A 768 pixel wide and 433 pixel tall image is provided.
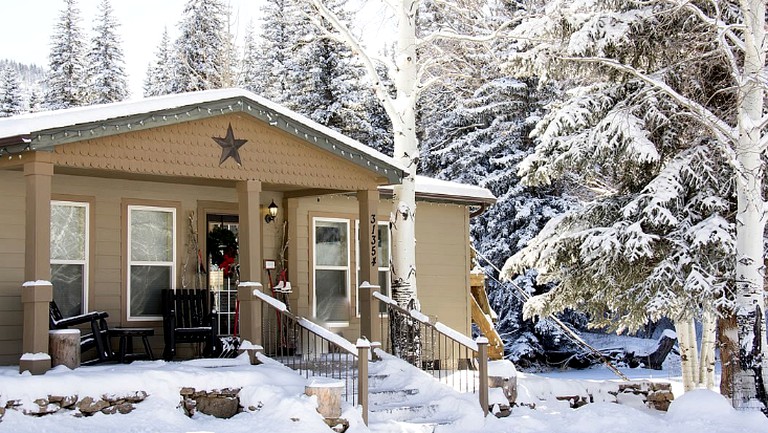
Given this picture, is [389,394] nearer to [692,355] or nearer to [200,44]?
[692,355]

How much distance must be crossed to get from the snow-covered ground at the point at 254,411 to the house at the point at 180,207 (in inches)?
27.6

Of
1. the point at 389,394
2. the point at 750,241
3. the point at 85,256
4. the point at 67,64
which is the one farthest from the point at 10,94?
the point at 750,241

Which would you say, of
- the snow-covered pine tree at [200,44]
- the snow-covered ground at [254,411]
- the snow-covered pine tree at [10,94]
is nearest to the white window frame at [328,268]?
the snow-covered ground at [254,411]

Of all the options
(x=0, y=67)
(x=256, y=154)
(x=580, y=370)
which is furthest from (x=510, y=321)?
(x=0, y=67)

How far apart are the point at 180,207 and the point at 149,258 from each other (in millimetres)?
851

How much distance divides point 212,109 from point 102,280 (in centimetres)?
294

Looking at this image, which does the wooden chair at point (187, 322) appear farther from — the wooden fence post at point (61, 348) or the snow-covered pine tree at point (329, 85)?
the snow-covered pine tree at point (329, 85)

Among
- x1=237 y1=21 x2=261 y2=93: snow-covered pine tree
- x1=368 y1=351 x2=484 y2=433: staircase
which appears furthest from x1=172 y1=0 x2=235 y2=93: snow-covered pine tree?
x1=368 y1=351 x2=484 y2=433: staircase

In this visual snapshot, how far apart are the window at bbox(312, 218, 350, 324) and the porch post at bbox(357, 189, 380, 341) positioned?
1.58 meters

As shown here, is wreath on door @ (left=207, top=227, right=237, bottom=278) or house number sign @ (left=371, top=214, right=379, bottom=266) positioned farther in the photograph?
wreath on door @ (left=207, top=227, right=237, bottom=278)

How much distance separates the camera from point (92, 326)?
11.0m

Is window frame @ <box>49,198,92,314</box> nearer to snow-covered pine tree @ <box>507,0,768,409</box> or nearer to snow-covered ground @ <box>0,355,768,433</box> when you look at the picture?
snow-covered ground @ <box>0,355,768,433</box>

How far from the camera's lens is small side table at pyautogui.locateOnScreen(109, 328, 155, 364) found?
11.2 meters

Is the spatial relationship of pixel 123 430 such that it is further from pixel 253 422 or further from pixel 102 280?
pixel 102 280
